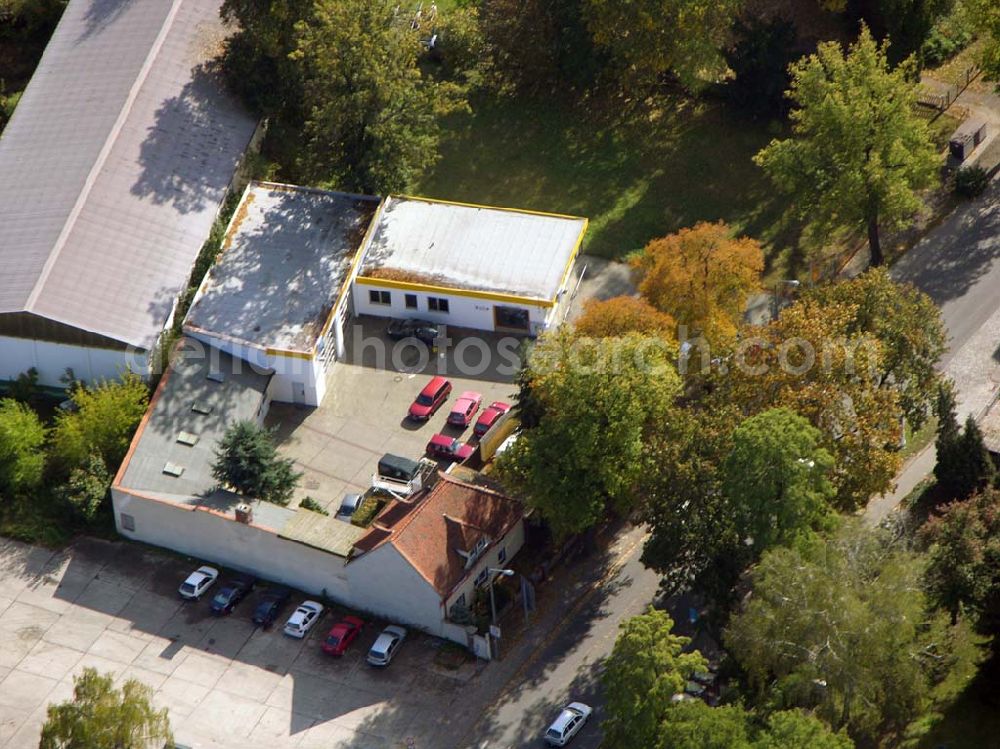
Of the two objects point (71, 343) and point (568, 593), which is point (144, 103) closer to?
point (71, 343)

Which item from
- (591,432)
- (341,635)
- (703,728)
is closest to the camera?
(703,728)

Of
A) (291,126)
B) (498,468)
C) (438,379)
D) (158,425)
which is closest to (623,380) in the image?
(498,468)

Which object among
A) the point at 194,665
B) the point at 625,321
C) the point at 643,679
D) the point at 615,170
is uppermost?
the point at 625,321

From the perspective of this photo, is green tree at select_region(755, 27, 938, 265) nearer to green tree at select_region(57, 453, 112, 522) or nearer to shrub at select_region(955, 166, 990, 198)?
shrub at select_region(955, 166, 990, 198)

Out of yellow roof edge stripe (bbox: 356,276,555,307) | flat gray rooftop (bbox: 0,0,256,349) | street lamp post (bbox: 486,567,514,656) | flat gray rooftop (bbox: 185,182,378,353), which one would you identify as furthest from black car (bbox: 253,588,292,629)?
yellow roof edge stripe (bbox: 356,276,555,307)

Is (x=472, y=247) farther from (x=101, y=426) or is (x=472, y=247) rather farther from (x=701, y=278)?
(x=101, y=426)

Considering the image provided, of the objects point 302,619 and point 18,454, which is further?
point 18,454

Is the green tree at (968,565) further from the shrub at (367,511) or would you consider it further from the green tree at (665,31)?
the green tree at (665,31)

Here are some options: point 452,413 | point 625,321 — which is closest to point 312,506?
point 452,413
